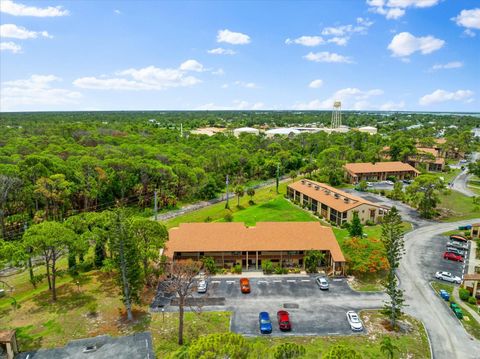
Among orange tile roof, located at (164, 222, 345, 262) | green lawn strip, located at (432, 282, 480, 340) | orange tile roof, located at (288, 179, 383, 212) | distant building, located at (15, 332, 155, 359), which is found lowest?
distant building, located at (15, 332, 155, 359)

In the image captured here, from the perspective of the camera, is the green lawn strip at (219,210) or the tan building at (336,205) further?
the green lawn strip at (219,210)

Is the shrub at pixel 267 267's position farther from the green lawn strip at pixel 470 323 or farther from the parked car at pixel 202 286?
the green lawn strip at pixel 470 323

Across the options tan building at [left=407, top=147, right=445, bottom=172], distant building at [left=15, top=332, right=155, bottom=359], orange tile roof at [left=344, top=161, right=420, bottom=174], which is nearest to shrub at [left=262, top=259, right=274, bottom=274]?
distant building at [left=15, top=332, right=155, bottom=359]

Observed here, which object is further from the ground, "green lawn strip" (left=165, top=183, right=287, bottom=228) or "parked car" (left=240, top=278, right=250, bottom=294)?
"green lawn strip" (left=165, top=183, right=287, bottom=228)

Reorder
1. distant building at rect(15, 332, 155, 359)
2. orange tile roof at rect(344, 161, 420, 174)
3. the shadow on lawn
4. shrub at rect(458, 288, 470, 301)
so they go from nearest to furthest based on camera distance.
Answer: distant building at rect(15, 332, 155, 359) → the shadow on lawn → shrub at rect(458, 288, 470, 301) → orange tile roof at rect(344, 161, 420, 174)

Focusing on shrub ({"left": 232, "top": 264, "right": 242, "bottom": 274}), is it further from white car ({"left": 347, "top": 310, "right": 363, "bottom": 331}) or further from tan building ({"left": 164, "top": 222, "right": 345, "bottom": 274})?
white car ({"left": 347, "top": 310, "right": 363, "bottom": 331})

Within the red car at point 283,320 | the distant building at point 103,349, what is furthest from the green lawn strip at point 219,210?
the red car at point 283,320

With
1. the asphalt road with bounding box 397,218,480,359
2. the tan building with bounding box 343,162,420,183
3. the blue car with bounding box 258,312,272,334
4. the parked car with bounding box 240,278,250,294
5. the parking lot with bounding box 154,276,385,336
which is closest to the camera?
the asphalt road with bounding box 397,218,480,359
